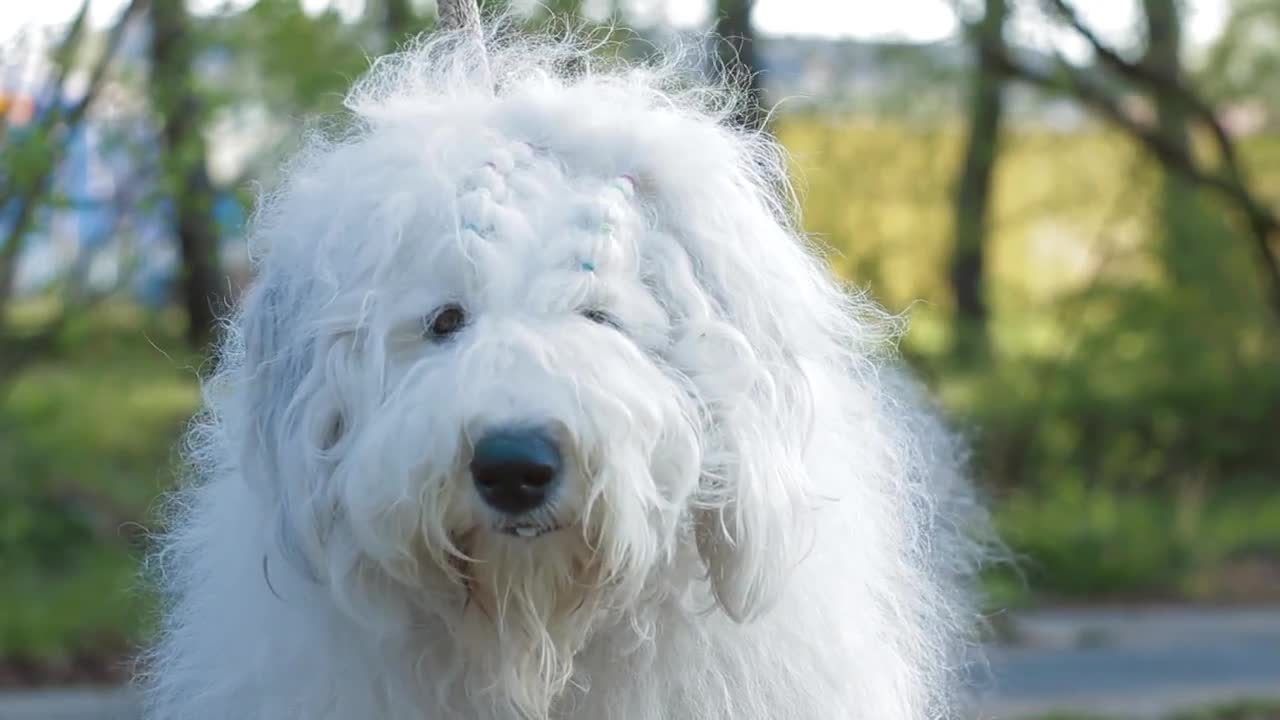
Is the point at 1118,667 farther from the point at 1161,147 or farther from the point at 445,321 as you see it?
the point at 445,321

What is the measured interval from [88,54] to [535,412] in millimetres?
4855

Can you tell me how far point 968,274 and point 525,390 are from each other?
10.7m

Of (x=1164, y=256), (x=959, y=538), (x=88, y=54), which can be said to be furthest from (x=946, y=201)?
(x=959, y=538)

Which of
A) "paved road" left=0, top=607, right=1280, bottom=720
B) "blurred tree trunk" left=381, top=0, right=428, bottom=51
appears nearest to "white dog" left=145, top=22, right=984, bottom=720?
"blurred tree trunk" left=381, top=0, right=428, bottom=51

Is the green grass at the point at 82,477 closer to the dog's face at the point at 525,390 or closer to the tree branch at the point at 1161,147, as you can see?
the dog's face at the point at 525,390

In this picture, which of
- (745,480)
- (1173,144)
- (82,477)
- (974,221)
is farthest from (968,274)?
(745,480)

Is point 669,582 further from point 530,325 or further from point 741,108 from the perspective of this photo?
point 741,108

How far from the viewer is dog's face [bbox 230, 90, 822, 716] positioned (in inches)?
92.0

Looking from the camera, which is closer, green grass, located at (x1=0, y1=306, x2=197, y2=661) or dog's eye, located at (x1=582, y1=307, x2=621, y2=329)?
dog's eye, located at (x1=582, y1=307, x2=621, y2=329)

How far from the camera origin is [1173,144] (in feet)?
35.1

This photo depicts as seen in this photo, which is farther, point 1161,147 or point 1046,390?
point 1046,390

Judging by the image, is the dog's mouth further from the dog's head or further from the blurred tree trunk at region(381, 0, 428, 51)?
the blurred tree trunk at region(381, 0, 428, 51)

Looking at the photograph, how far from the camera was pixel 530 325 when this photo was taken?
95.9 inches

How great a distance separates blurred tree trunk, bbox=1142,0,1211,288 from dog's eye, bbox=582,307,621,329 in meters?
8.28
